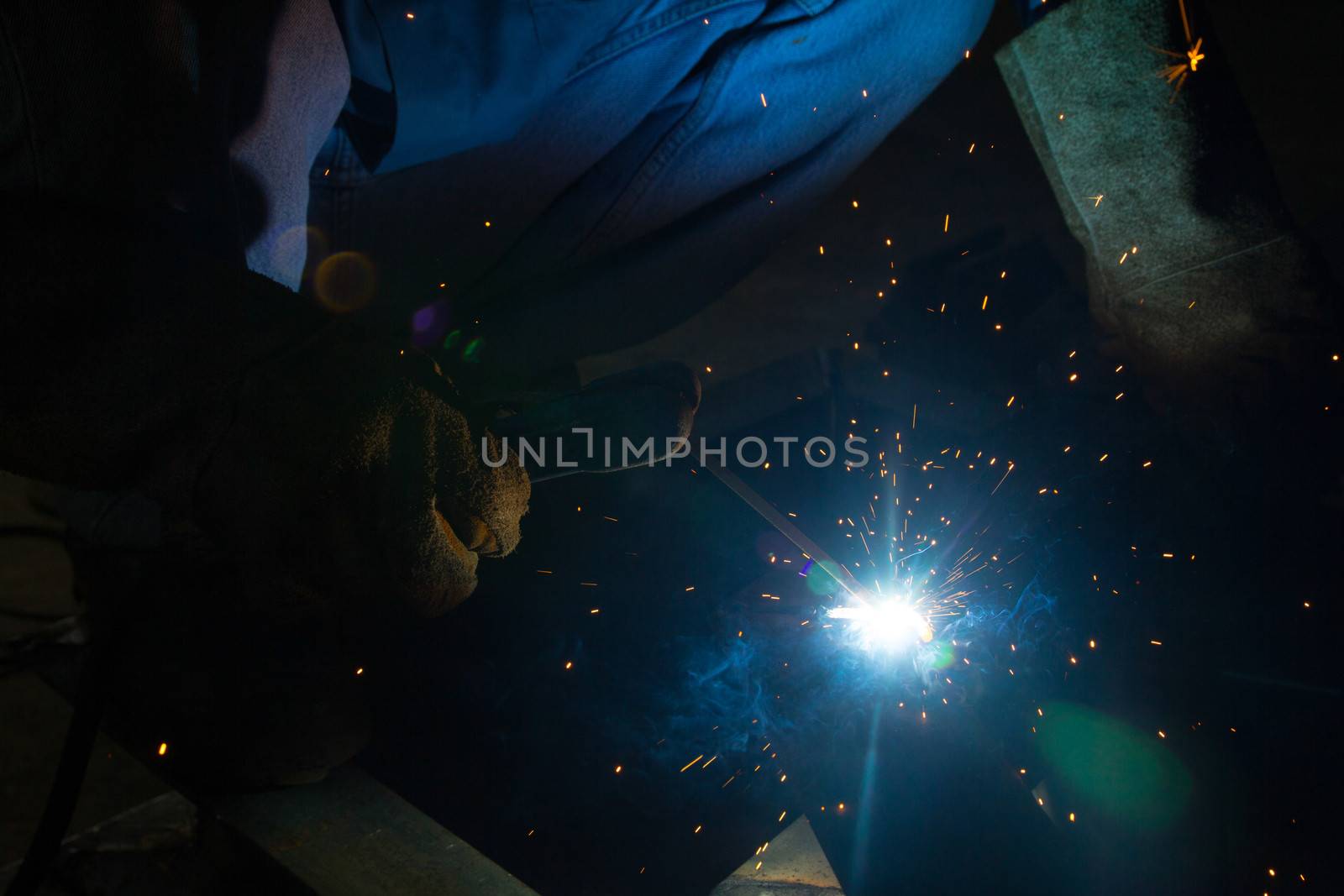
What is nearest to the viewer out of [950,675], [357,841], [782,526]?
[357,841]

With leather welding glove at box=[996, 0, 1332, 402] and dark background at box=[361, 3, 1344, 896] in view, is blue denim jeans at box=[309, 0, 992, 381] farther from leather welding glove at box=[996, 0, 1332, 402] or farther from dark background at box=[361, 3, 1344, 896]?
dark background at box=[361, 3, 1344, 896]

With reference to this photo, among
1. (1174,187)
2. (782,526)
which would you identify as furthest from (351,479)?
(1174,187)

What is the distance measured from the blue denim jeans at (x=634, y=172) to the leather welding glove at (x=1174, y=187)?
321 millimetres

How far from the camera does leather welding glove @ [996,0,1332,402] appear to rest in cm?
155

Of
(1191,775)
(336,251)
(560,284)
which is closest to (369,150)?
(336,251)

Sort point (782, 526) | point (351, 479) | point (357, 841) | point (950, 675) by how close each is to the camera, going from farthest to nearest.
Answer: point (782, 526), point (950, 675), point (357, 841), point (351, 479)

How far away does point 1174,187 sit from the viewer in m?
1.60

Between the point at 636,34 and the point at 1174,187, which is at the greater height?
the point at 636,34

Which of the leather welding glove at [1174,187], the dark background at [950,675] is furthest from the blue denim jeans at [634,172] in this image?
the dark background at [950,675]

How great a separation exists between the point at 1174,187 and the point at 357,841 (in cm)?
221

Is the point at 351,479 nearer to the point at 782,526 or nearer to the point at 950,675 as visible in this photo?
the point at 782,526

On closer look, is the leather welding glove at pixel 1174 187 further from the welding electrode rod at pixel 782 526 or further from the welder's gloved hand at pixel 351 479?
the welder's gloved hand at pixel 351 479

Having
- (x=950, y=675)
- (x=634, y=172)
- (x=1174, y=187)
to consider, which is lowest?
(x=950, y=675)

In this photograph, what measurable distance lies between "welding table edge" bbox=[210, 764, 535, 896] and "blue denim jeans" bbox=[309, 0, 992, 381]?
3.23ft
